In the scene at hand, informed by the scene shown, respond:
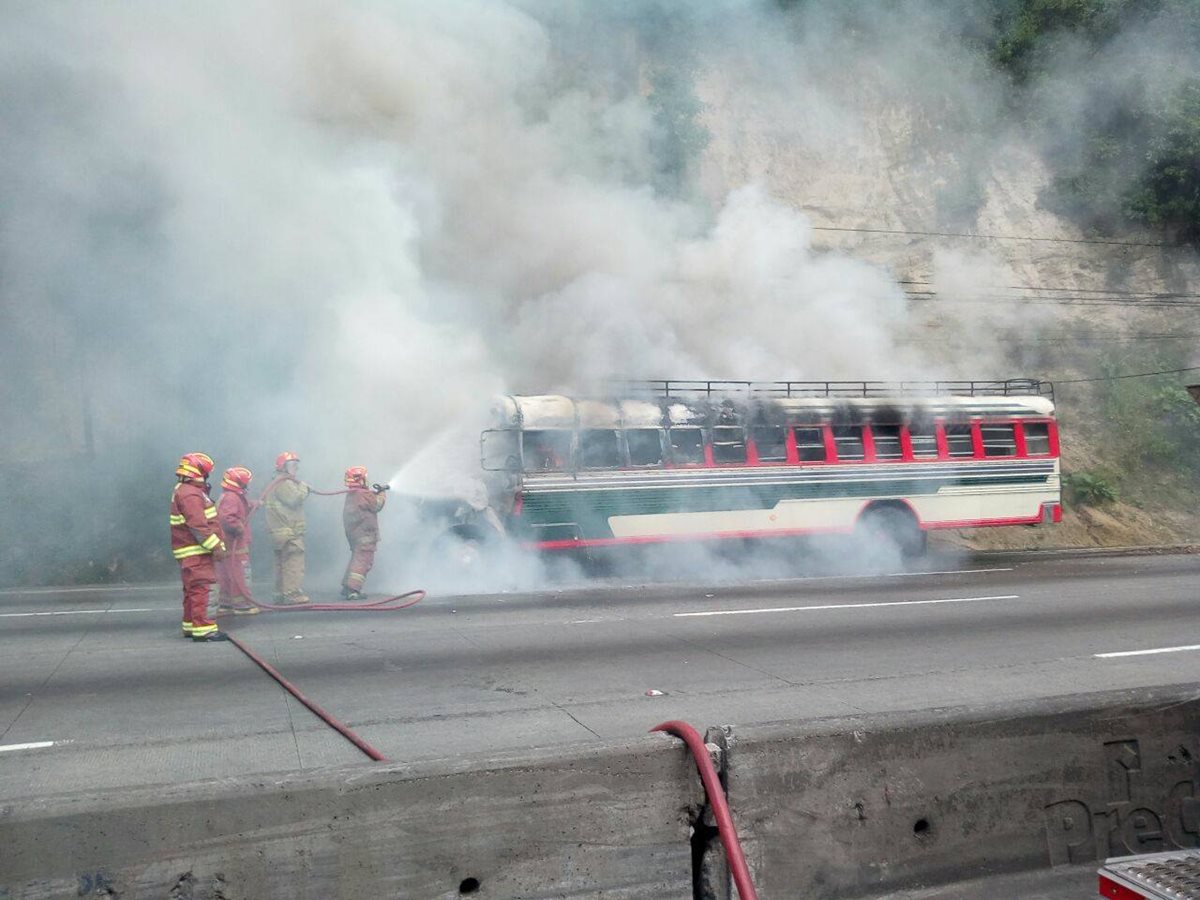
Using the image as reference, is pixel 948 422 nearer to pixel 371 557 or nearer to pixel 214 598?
Result: pixel 371 557

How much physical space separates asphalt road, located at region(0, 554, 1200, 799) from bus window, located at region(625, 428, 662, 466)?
1.87 meters

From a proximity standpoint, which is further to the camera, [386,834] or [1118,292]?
[1118,292]

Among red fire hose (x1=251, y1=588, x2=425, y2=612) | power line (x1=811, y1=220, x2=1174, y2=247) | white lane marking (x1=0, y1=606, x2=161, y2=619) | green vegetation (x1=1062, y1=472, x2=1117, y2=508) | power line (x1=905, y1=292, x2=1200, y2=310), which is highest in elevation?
power line (x1=811, y1=220, x2=1174, y2=247)

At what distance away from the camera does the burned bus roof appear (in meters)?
13.2

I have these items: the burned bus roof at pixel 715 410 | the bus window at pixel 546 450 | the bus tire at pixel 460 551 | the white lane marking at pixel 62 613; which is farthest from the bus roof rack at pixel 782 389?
the white lane marking at pixel 62 613

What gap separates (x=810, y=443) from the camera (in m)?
14.5

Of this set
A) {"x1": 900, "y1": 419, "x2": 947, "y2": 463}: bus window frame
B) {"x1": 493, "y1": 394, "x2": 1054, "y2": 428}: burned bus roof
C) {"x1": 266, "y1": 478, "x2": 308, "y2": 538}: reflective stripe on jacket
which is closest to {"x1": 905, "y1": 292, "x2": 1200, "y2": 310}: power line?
{"x1": 493, "y1": 394, "x2": 1054, "y2": 428}: burned bus roof

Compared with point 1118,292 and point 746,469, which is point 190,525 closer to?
point 746,469

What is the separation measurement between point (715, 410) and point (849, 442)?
7.07 feet

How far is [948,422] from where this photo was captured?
1539 centimetres

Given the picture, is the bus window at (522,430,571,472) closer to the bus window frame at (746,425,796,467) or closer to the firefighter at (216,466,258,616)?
the bus window frame at (746,425,796,467)

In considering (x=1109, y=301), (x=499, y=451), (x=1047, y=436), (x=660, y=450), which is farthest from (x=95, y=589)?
(x=1109, y=301)

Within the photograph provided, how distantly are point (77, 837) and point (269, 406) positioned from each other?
14.2 metres

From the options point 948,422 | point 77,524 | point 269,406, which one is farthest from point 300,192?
point 948,422
